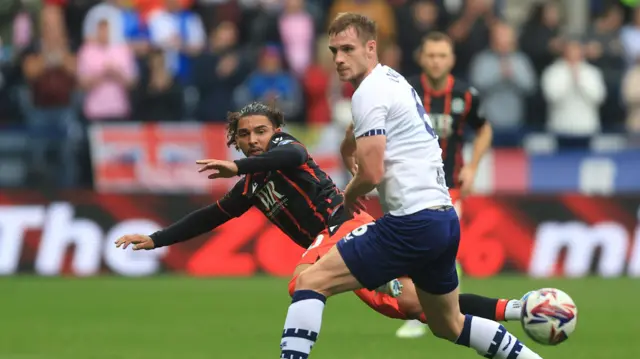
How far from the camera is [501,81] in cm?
2008

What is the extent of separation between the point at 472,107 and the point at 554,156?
7201 mm

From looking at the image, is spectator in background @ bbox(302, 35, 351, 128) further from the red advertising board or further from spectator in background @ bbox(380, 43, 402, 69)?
the red advertising board

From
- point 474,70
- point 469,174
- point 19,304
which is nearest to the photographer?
point 469,174

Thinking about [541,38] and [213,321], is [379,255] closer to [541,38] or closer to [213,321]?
[213,321]

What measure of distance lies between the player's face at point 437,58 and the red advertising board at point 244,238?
585 cm

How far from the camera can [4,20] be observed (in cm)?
2108

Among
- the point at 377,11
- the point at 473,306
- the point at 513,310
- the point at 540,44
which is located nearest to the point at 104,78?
the point at 377,11

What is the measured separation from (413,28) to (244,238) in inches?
201

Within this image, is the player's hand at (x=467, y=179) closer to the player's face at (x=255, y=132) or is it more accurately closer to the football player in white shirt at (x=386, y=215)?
the player's face at (x=255, y=132)

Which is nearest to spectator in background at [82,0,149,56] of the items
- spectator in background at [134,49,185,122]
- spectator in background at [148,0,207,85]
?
spectator in background at [148,0,207,85]

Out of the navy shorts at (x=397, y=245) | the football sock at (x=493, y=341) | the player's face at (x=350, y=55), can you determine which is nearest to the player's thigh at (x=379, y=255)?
the navy shorts at (x=397, y=245)

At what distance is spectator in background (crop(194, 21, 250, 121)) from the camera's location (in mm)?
19797

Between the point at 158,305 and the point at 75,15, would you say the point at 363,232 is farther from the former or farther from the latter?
the point at 75,15

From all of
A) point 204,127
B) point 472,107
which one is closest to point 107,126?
point 204,127
